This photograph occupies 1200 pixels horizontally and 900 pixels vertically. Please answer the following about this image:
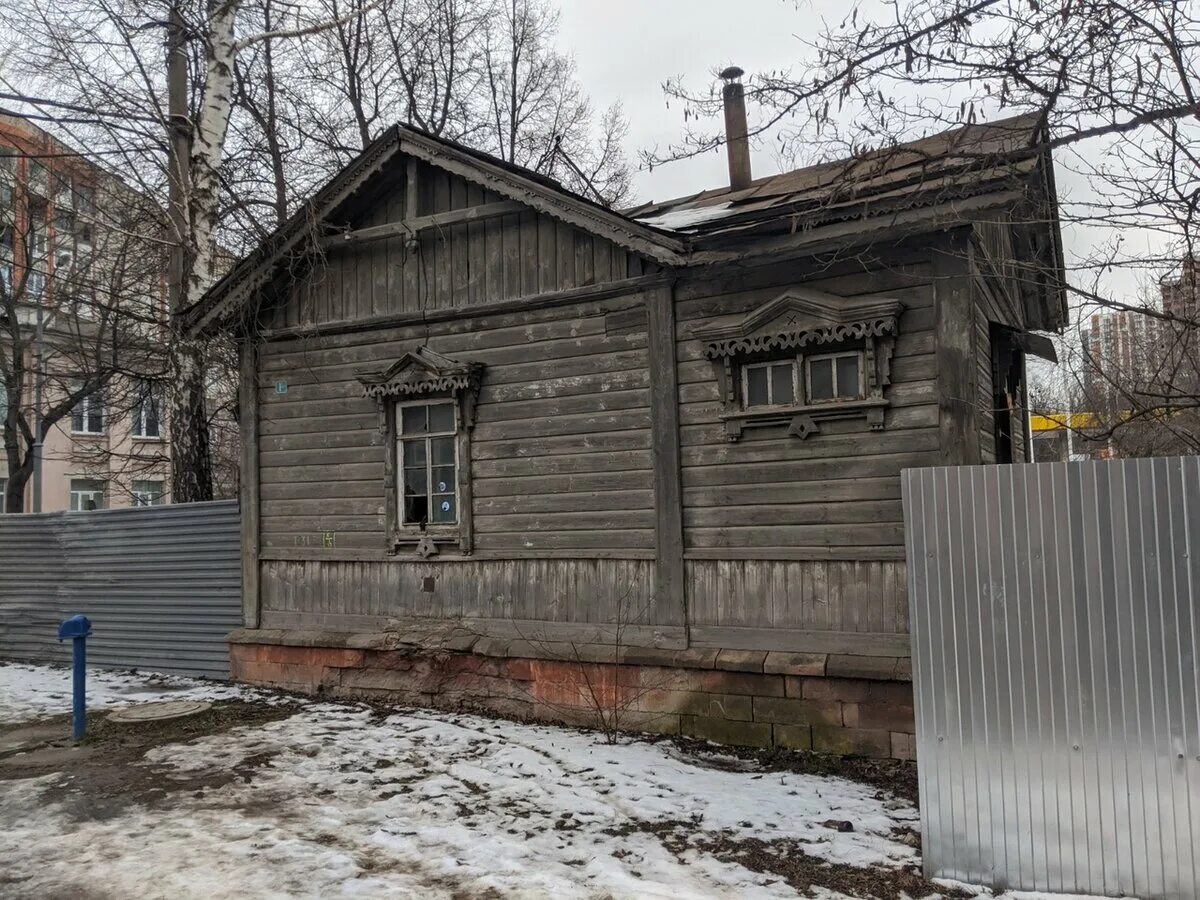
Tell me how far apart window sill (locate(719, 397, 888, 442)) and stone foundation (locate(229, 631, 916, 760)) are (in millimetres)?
1764

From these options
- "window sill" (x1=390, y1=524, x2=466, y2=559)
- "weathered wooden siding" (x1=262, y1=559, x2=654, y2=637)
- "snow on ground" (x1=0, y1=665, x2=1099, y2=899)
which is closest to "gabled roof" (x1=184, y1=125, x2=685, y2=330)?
"weathered wooden siding" (x1=262, y1=559, x2=654, y2=637)

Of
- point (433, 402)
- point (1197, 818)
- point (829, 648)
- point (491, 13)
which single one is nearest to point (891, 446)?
point (829, 648)

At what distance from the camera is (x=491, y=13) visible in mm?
18750

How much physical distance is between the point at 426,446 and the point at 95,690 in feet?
15.4

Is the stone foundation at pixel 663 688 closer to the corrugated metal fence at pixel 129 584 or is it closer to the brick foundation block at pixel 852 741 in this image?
the brick foundation block at pixel 852 741

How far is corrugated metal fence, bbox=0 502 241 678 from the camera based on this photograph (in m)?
9.45

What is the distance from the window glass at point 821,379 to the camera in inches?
254

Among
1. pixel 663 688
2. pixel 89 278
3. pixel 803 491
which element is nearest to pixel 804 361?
pixel 803 491

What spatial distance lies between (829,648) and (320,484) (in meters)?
5.46

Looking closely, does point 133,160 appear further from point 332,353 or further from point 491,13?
point 491,13

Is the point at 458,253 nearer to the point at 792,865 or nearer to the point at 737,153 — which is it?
the point at 737,153

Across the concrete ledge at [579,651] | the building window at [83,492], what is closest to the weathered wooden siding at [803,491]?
the concrete ledge at [579,651]

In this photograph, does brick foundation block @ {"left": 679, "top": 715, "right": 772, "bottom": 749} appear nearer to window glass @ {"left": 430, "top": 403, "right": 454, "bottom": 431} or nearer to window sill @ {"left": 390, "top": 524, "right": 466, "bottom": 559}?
window sill @ {"left": 390, "top": 524, "right": 466, "bottom": 559}

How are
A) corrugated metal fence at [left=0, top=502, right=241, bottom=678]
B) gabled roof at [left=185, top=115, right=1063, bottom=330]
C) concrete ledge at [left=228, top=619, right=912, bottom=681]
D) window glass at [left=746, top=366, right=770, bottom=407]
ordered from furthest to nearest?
1. corrugated metal fence at [left=0, top=502, right=241, bottom=678]
2. window glass at [left=746, top=366, right=770, bottom=407]
3. concrete ledge at [left=228, top=619, right=912, bottom=681]
4. gabled roof at [left=185, top=115, right=1063, bottom=330]
